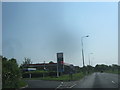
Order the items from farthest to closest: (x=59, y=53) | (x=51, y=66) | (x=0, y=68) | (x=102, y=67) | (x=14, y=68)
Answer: (x=102, y=67) → (x=51, y=66) → (x=59, y=53) → (x=14, y=68) → (x=0, y=68)

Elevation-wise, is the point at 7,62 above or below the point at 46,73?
above

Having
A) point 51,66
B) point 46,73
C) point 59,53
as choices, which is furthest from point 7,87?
point 51,66

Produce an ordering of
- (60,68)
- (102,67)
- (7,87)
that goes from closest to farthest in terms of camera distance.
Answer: (7,87), (60,68), (102,67)

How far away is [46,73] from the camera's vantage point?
213 feet

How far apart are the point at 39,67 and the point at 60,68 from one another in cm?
5626

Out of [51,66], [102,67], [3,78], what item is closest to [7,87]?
[3,78]

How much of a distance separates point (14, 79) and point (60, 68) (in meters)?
33.6

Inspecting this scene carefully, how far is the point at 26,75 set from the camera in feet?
213

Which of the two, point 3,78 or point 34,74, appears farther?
point 34,74

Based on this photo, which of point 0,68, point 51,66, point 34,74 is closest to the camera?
point 0,68

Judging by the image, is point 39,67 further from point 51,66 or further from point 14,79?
point 14,79

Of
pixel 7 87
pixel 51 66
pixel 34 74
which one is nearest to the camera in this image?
pixel 7 87

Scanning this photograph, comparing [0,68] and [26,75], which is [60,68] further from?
[0,68]

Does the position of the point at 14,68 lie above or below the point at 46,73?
above
